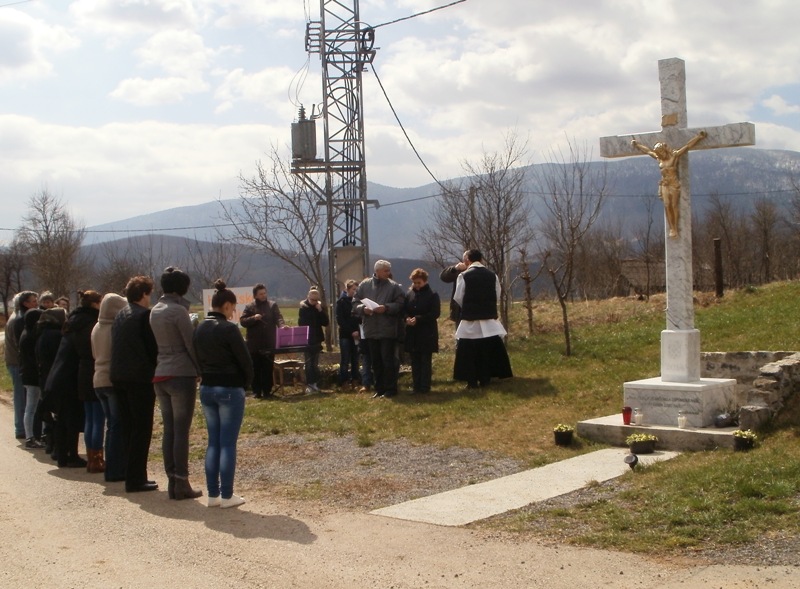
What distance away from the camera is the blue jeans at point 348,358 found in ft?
51.6

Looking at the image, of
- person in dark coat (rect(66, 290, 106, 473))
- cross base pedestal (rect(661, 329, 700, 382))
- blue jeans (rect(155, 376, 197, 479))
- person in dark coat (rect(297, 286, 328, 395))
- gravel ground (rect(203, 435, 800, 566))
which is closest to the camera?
gravel ground (rect(203, 435, 800, 566))

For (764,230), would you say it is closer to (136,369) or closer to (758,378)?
(758,378)

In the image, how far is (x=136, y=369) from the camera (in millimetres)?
8906

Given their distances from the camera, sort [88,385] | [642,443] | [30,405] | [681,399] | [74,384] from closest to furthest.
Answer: [642,443] < [681,399] < [88,385] < [74,384] < [30,405]

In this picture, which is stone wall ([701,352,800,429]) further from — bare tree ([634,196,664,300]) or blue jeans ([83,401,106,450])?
bare tree ([634,196,664,300])

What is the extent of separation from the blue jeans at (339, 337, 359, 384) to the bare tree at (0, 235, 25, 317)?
5373 centimetres

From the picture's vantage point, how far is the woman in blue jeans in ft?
26.4

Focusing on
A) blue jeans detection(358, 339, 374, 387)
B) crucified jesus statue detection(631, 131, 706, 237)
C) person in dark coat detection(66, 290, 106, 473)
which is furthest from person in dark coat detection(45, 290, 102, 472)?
crucified jesus statue detection(631, 131, 706, 237)

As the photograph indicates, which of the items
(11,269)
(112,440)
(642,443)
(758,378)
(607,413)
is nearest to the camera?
(642,443)

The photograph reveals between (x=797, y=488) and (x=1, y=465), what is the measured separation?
8.35 m

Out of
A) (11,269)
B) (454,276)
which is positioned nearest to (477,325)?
(454,276)

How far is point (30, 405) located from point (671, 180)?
833 centimetres

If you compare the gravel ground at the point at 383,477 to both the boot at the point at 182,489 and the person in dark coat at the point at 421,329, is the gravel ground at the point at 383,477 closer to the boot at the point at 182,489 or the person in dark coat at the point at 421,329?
the boot at the point at 182,489

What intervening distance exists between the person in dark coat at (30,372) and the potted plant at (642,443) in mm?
7197
